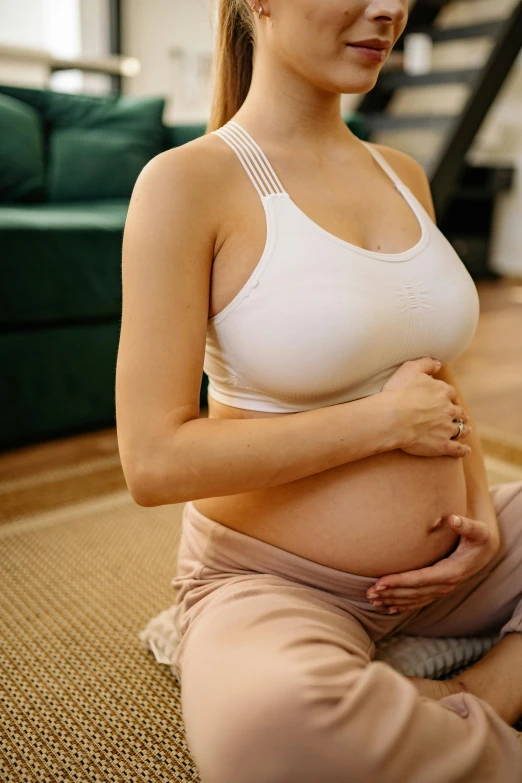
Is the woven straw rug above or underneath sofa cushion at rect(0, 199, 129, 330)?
underneath

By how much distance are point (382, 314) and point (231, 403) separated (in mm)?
192

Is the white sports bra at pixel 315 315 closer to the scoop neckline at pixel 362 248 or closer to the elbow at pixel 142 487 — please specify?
the scoop neckline at pixel 362 248

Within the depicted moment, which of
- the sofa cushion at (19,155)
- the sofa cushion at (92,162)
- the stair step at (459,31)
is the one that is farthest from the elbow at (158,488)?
the stair step at (459,31)

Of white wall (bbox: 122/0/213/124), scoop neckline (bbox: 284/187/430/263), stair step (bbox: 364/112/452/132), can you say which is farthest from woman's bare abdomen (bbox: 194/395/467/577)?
white wall (bbox: 122/0/213/124)

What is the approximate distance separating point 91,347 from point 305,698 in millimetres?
1562

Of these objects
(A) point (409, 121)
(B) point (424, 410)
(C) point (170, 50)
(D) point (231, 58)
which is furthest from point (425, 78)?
(B) point (424, 410)

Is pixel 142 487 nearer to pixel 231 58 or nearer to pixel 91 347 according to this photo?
pixel 231 58

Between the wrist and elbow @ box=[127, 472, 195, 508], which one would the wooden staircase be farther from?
elbow @ box=[127, 472, 195, 508]

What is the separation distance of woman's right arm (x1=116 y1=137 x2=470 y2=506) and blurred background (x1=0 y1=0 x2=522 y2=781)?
0.32 m

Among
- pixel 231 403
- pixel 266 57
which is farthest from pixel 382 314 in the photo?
pixel 266 57

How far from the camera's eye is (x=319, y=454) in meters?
0.77

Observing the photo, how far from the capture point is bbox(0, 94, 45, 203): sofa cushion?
8.00ft

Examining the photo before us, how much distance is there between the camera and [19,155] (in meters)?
2.47

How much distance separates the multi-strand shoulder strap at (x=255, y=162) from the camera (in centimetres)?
84
